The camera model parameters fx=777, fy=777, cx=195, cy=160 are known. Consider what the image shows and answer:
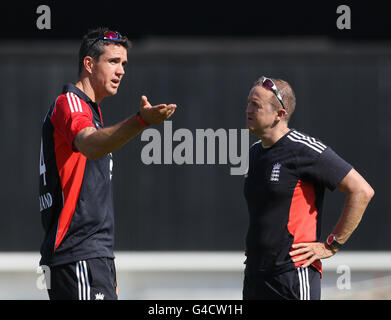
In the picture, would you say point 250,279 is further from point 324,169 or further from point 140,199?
point 140,199

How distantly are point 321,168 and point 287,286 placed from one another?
0.86m

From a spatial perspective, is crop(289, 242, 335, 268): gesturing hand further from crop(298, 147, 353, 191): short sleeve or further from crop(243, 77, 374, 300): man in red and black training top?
crop(298, 147, 353, 191): short sleeve

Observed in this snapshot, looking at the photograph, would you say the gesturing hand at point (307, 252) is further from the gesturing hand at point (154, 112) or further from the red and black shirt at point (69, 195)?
the gesturing hand at point (154, 112)

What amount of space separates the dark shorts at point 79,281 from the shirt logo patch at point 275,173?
1.35 m

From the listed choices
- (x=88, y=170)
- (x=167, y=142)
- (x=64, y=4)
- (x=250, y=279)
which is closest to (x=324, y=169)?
(x=250, y=279)

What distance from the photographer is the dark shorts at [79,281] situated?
5.07m

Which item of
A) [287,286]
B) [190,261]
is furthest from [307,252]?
[190,261]

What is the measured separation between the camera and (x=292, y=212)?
5418 mm

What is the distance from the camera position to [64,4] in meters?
12.8

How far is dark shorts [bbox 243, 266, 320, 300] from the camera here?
543 centimetres

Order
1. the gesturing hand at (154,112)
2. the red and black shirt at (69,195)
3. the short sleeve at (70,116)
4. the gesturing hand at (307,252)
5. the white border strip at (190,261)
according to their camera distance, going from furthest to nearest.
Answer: the white border strip at (190,261)
the gesturing hand at (307,252)
the red and black shirt at (69,195)
the short sleeve at (70,116)
the gesturing hand at (154,112)

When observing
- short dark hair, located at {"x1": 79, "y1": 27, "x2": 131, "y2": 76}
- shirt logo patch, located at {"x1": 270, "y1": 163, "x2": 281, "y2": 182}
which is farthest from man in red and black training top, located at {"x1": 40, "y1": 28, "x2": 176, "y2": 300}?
shirt logo patch, located at {"x1": 270, "y1": 163, "x2": 281, "y2": 182}

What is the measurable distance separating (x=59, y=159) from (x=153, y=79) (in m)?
8.11

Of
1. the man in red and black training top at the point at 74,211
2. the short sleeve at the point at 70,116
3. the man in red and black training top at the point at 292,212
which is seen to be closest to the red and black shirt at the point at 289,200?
the man in red and black training top at the point at 292,212
